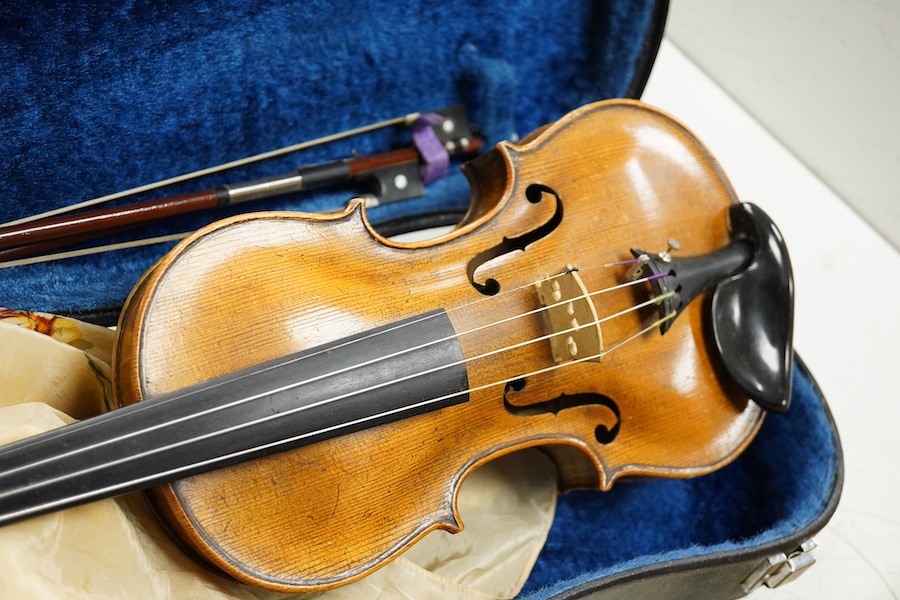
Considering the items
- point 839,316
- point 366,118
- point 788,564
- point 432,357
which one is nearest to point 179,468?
point 432,357

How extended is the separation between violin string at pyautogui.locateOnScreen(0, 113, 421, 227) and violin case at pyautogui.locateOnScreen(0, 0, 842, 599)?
0.06 ft

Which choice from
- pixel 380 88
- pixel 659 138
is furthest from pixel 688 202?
pixel 380 88

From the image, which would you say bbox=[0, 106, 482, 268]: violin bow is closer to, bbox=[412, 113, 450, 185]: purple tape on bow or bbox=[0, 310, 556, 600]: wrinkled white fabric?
bbox=[412, 113, 450, 185]: purple tape on bow

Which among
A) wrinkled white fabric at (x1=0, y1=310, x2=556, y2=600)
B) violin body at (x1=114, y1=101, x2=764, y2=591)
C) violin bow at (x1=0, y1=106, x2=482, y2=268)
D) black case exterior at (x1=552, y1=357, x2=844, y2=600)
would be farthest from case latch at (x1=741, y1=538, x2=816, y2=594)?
violin bow at (x1=0, y1=106, x2=482, y2=268)

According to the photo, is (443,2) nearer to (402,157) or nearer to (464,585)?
(402,157)

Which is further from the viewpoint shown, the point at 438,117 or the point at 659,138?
the point at 438,117

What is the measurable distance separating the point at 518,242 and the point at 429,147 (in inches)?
18.7

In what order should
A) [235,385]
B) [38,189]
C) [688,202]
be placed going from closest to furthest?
1. [235,385]
2. [38,189]
3. [688,202]

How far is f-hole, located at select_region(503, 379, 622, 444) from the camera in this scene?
119 cm

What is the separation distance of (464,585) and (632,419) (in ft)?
1.32

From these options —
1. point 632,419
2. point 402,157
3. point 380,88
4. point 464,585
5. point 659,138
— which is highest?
point 659,138

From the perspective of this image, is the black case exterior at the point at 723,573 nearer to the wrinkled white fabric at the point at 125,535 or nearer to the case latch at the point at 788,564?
the case latch at the point at 788,564

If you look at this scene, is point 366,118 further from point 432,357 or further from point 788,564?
point 788,564

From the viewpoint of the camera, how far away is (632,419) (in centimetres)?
129
